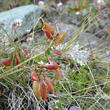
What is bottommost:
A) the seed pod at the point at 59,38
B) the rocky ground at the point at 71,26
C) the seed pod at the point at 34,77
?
the rocky ground at the point at 71,26

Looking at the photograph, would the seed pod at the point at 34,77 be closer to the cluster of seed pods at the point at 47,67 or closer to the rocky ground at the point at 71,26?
the cluster of seed pods at the point at 47,67

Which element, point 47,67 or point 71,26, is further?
point 71,26

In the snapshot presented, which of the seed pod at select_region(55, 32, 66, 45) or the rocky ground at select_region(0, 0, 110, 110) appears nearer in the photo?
the seed pod at select_region(55, 32, 66, 45)

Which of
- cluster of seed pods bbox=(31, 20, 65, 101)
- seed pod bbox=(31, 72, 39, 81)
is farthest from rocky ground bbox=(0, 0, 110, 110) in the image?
seed pod bbox=(31, 72, 39, 81)

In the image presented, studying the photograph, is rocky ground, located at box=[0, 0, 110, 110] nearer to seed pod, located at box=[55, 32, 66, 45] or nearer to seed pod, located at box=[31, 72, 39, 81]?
seed pod, located at box=[55, 32, 66, 45]

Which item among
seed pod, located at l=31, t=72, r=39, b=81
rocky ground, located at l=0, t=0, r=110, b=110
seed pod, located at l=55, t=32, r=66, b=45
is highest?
seed pod, located at l=55, t=32, r=66, b=45

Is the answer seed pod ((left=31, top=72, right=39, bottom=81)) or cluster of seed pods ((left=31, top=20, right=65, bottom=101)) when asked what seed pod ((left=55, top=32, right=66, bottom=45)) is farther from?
seed pod ((left=31, top=72, right=39, bottom=81))

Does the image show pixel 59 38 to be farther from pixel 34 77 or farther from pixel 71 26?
pixel 71 26

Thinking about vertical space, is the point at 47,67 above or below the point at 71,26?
above

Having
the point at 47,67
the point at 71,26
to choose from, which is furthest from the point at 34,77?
the point at 71,26

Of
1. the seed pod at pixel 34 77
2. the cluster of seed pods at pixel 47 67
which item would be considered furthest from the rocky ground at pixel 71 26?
the seed pod at pixel 34 77

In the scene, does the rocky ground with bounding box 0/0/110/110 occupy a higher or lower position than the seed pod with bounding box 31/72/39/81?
lower

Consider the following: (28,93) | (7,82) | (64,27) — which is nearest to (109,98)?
(28,93)
